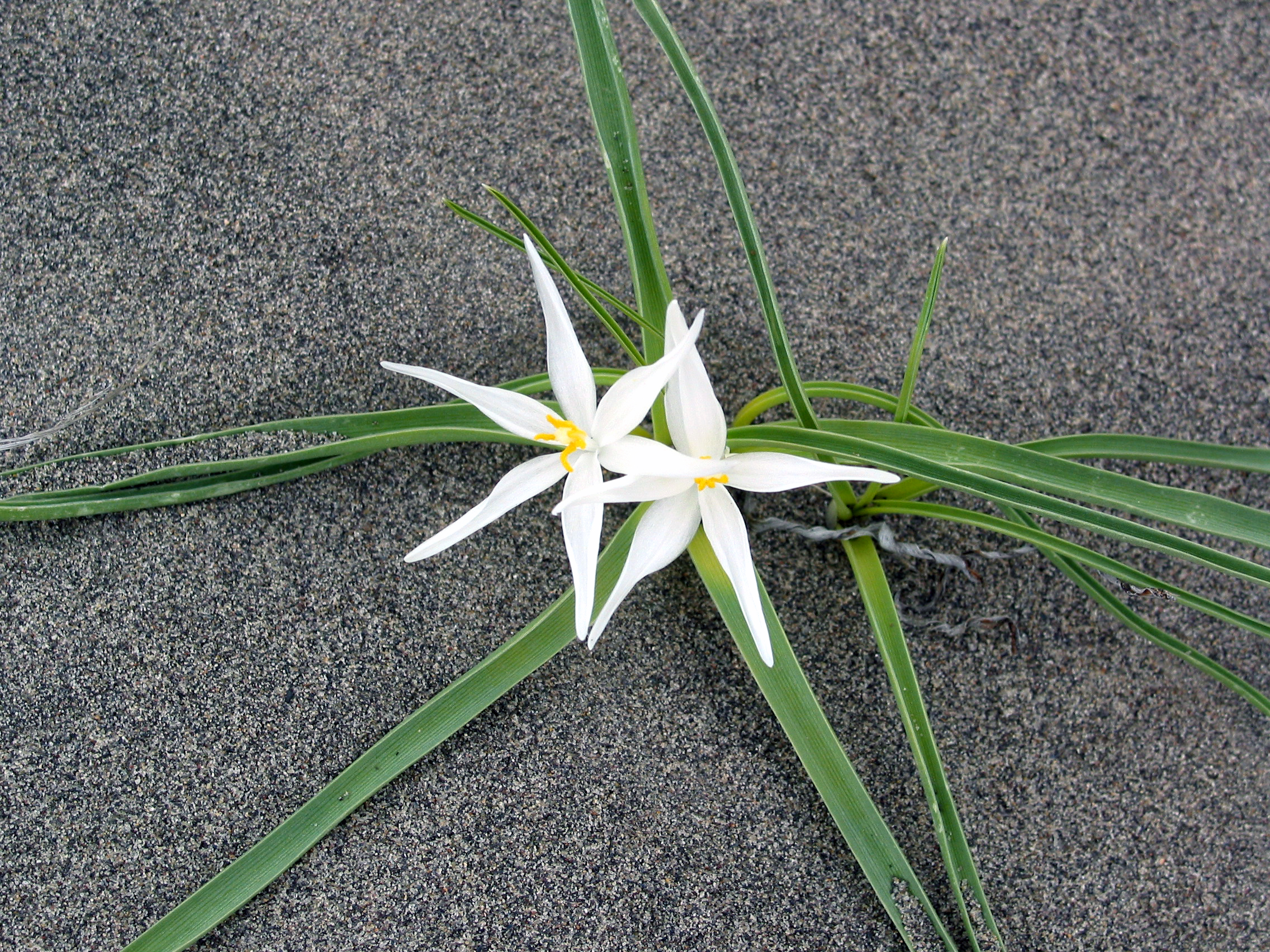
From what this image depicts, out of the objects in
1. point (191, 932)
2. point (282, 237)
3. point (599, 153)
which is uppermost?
point (599, 153)

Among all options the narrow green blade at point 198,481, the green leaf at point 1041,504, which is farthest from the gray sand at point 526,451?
the green leaf at point 1041,504

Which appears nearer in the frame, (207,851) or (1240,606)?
(207,851)

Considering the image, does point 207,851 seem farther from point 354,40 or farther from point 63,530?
point 354,40

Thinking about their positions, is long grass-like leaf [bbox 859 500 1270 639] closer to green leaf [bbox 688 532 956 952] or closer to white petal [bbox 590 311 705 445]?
green leaf [bbox 688 532 956 952]

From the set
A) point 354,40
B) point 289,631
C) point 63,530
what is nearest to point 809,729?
point 289,631

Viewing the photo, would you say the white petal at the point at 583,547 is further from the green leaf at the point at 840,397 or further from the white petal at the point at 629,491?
the green leaf at the point at 840,397

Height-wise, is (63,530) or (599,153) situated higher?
(599,153)

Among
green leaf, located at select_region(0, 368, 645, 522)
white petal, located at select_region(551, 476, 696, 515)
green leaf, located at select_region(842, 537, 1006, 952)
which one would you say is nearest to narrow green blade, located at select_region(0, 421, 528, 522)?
green leaf, located at select_region(0, 368, 645, 522)
